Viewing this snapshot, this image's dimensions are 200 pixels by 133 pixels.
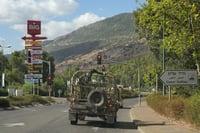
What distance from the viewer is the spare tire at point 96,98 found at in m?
23.9

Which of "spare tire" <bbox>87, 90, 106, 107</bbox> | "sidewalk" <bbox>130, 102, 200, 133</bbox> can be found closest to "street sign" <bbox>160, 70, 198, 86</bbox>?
"sidewalk" <bbox>130, 102, 200, 133</bbox>

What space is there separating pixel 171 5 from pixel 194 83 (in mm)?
6080

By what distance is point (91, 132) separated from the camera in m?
20.7

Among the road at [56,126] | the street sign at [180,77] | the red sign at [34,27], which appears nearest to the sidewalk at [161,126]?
the road at [56,126]

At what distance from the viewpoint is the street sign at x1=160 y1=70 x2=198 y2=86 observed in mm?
25797

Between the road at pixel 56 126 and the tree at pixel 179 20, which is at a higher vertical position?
the tree at pixel 179 20

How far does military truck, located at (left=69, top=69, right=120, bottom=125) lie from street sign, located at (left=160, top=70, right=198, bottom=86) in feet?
10.3

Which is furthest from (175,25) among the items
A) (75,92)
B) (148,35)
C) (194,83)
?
(148,35)

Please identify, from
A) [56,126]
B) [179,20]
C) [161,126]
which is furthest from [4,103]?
[179,20]

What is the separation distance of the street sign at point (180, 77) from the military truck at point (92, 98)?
10.3 ft

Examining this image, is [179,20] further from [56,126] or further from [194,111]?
[56,126]

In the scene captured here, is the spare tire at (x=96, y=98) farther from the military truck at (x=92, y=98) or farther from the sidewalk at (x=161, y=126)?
the sidewalk at (x=161, y=126)

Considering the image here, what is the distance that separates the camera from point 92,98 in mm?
24031

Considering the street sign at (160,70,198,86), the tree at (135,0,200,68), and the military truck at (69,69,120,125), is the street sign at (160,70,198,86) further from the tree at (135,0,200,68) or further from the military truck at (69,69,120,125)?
the military truck at (69,69,120,125)
